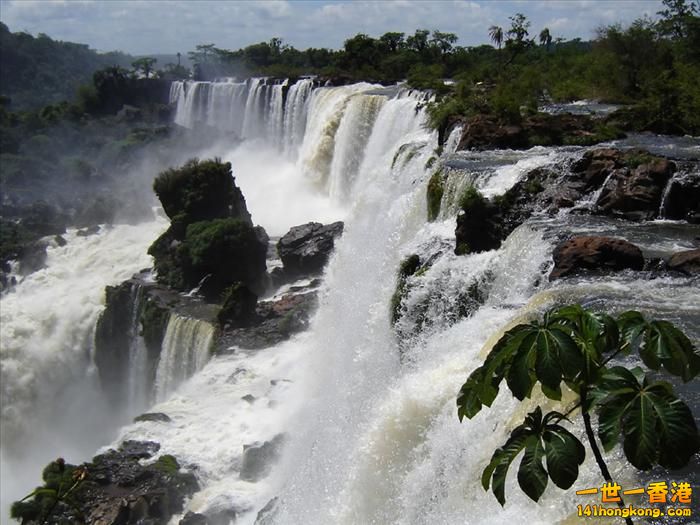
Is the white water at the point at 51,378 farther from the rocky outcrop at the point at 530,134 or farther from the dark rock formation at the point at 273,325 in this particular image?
the rocky outcrop at the point at 530,134

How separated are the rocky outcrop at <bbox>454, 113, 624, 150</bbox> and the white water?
40.6ft

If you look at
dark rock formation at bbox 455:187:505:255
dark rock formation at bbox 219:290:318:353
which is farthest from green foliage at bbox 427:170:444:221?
dark rock formation at bbox 219:290:318:353

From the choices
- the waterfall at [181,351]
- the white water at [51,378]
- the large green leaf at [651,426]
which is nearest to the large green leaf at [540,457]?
the large green leaf at [651,426]

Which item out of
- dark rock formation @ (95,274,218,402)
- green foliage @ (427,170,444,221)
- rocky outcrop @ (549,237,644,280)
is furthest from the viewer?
dark rock formation @ (95,274,218,402)

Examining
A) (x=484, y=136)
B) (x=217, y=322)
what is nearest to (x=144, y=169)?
(x=217, y=322)

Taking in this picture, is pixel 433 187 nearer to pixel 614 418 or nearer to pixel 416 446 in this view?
pixel 416 446

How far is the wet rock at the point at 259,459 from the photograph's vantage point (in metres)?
10.8

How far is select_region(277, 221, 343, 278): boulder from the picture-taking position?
18953mm

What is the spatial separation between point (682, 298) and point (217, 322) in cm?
1153

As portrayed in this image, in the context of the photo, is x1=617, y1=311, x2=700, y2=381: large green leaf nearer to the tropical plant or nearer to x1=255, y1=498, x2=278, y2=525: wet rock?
the tropical plant

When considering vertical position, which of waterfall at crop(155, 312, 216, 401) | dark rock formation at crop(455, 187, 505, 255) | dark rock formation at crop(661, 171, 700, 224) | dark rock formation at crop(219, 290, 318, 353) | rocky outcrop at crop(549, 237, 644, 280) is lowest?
waterfall at crop(155, 312, 216, 401)

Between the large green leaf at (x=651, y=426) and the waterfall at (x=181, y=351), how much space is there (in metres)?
13.9

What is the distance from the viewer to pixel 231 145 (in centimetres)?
3622

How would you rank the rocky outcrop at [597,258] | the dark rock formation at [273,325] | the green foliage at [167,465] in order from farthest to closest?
the dark rock formation at [273,325], the green foliage at [167,465], the rocky outcrop at [597,258]
